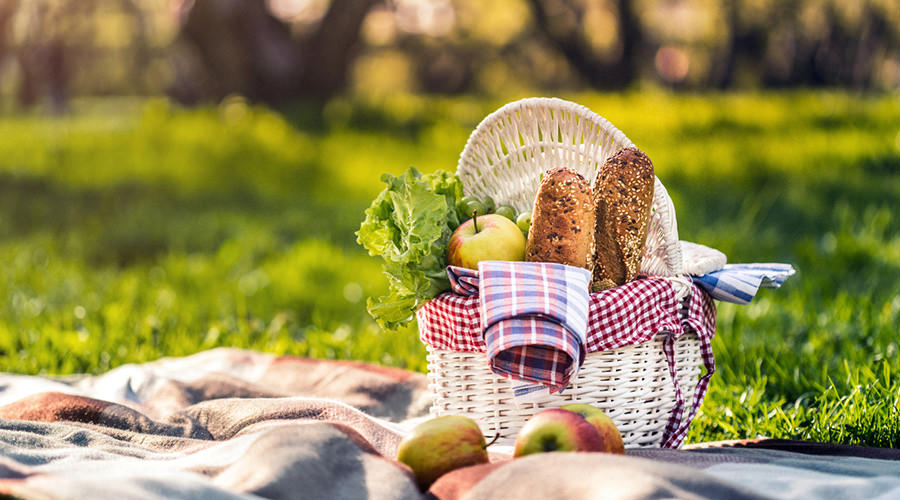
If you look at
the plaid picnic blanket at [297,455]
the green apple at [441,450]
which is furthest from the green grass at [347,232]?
the green apple at [441,450]

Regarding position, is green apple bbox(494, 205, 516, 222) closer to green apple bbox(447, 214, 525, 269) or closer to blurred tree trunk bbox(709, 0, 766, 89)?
green apple bbox(447, 214, 525, 269)

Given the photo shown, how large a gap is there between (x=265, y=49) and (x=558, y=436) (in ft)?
27.7

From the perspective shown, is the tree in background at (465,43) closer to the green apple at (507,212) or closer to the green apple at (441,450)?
the green apple at (507,212)

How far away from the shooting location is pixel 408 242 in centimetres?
260

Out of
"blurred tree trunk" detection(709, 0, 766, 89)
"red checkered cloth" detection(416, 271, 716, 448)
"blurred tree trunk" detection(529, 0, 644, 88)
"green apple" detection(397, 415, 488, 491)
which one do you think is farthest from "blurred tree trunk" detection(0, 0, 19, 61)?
"green apple" detection(397, 415, 488, 491)

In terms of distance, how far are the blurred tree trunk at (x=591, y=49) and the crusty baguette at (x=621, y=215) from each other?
12.6 metres

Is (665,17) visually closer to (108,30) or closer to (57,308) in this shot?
(57,308)

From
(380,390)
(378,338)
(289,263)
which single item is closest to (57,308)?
(289,263)

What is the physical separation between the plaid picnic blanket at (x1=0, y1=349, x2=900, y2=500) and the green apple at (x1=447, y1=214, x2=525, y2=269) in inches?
21.7

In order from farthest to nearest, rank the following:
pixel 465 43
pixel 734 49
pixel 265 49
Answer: pixel 465 43 → pixel 734 49 → pixel 265 49

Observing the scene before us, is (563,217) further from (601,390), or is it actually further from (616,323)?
(601,390)

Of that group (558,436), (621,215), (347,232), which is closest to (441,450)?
(558,436)

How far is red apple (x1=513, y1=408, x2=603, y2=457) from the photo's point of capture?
208 cm

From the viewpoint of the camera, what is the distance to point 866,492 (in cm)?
196
